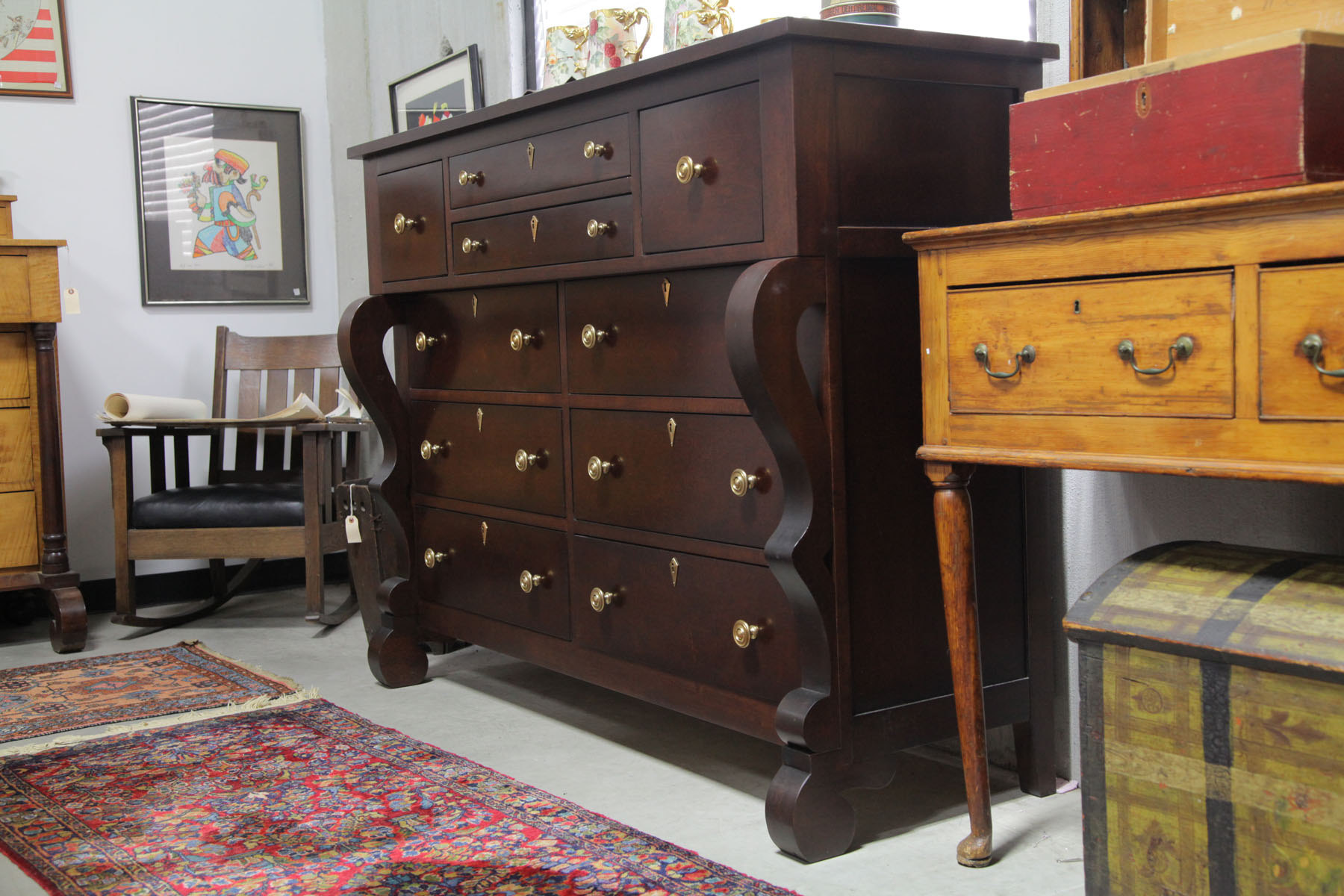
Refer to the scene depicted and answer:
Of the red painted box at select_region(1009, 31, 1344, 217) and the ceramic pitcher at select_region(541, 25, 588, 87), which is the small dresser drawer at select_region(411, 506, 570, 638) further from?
the red painted box at select_region(1009, 31, 1344, 217)

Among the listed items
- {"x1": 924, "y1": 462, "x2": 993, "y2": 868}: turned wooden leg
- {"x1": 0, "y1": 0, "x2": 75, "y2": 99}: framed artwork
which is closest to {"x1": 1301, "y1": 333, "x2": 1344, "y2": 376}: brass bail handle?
{"x1": 924, "y1": 462, "x2": 993, "y2": 868}: turned wooden leg

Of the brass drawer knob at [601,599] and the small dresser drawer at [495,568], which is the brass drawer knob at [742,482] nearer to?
the brass drawer knob at [601,599]

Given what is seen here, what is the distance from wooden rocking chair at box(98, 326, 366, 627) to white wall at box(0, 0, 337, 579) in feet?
0.81

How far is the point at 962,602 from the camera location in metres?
1.85

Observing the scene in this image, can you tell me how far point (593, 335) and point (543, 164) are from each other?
14.2 inches

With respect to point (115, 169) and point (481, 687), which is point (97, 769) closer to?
point (481, 687)

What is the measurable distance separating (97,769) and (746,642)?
1.39 m

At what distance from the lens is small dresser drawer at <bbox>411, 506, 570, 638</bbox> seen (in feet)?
8.59

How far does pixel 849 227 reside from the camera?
1.94 metres

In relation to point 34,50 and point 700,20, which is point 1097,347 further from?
point 34,50

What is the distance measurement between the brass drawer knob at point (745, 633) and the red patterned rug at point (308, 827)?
13.3 inches

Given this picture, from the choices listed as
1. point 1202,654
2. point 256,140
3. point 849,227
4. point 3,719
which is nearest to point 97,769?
point 3,719

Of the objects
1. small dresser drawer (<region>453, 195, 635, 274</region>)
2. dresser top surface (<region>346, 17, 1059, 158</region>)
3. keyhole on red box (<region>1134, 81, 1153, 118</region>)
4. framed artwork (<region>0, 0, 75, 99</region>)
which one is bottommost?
small dresser drawer (<region>453, 195, 635, 274</region>)

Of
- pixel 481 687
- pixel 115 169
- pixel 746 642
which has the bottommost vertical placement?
pixel 481 687
